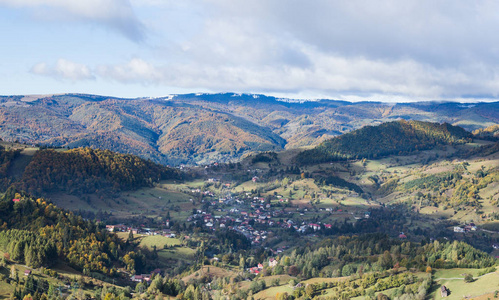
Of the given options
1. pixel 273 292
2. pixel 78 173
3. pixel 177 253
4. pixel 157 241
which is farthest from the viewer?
pixel 78 173

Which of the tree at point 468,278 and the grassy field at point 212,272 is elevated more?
the tree at point 468,278

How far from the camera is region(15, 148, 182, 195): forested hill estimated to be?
166 m

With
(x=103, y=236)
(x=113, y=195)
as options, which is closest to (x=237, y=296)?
(x=103, y=236)

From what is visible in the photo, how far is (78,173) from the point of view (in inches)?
6993

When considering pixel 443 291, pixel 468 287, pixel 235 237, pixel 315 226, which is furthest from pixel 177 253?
pixel 468 287

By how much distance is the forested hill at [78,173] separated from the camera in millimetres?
166000

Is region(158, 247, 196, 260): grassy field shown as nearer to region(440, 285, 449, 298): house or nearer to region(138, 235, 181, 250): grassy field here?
region(138, 235, 181, 250): grassy field

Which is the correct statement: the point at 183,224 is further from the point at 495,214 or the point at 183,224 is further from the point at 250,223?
the point at 495,214

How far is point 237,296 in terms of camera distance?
70.0 m

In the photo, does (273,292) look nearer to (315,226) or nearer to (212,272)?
(212,272)

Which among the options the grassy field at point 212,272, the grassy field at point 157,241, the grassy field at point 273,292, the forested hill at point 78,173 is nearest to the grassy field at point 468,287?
the grassy field at point 273,292

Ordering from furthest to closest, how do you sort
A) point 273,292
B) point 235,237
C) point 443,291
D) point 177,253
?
point 235,237 → point 177,253 → point 273,292 → point 443,291

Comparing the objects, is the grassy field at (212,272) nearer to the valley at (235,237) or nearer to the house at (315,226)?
the valley at (235,237)

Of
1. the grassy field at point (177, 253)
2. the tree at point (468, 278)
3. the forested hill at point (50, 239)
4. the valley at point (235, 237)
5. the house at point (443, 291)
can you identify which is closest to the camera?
the house at point (443, 291)
